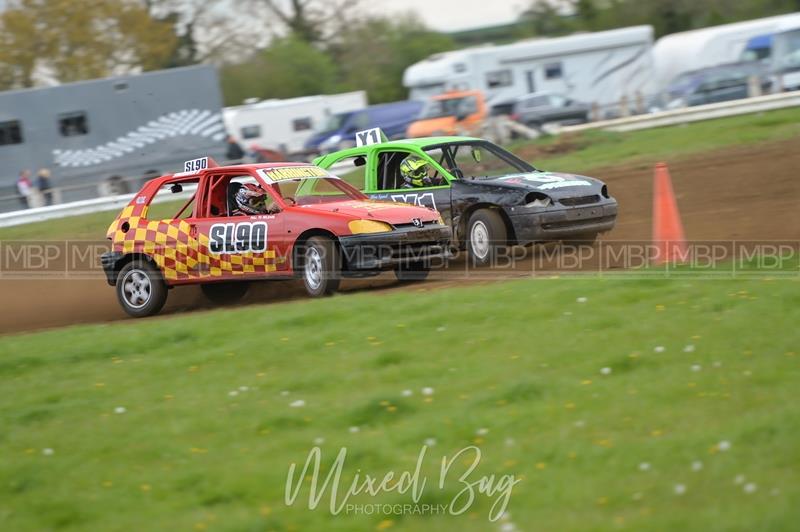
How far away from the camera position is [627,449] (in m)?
5.60

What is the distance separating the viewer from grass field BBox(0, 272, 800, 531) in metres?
5.26

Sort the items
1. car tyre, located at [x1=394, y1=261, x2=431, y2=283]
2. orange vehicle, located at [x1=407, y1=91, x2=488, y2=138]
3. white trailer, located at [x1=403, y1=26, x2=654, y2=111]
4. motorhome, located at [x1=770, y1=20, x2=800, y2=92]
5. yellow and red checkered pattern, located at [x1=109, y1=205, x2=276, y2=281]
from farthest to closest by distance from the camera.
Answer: white trailer, located at [x1=403, y1=26, x2=654, y2=111] < orange vehicle, located at [x1=407, y1=91, x2=488, y2=138] < motorhome, located at [x1=770, y1=20, x2=800, y2=92] < car tyre, located at [x1=394, y1=261, x2=431, y2=283] < yellow and red checkered pattern, located at [x1=109, y1=205, x2=276, y2=281]

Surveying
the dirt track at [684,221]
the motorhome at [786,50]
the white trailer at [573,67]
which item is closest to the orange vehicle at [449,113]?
the white trailer at [573,67]

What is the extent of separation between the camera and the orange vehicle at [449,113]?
30453 millimetres

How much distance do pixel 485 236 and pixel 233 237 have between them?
2777mm

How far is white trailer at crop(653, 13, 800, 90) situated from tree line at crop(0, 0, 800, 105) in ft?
53.6

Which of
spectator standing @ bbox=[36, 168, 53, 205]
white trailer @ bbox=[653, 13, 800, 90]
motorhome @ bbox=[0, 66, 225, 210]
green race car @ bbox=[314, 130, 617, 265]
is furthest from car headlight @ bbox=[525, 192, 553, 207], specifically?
white trailer @ bbox=[653, 13, 800, 90]

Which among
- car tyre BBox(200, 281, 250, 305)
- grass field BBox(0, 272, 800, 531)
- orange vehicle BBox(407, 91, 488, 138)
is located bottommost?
grass field BBox(0, 272, 800, 531)

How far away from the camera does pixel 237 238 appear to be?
11117 mm

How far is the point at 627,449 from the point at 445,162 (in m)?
7.31

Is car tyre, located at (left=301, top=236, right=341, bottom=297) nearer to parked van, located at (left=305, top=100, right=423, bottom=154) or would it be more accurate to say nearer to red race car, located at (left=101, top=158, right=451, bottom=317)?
red race car, located at (left=101, top=158, right=451, bottom=317)

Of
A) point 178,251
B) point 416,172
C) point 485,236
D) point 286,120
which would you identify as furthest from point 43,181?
point 485,236

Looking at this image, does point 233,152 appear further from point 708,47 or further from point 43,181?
point 708,47

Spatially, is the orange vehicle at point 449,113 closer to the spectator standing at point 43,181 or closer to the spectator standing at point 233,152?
the spectator standing at point 233,152
